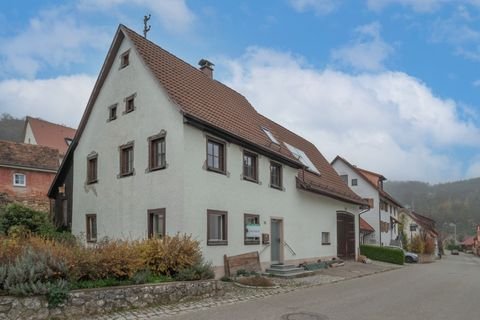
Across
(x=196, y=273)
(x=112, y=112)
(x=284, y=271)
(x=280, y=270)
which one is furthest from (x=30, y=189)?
(x=196, y=273)

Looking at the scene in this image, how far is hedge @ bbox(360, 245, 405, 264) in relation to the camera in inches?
1283

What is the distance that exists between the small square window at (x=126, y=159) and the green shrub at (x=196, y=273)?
6000mm

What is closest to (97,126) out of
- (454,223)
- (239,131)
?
(239,131)

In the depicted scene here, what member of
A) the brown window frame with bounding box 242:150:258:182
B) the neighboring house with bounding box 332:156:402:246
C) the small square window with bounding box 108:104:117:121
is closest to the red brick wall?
the small square window with bounding box 108:104:117:121

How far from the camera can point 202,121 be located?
1633 cm

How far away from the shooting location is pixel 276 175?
21.5 m

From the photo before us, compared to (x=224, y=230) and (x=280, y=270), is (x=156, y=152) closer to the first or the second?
(x=224, y=230)

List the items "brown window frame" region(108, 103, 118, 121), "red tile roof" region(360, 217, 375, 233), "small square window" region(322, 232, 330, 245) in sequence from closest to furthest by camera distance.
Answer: "brown window frame" region(108, 103, 118, 121), "small square window" region(322, 232, 330, 245), "red tile roof" region(360, 217, 375, 233)

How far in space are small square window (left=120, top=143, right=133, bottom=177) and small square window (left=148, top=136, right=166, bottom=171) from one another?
1400 mm

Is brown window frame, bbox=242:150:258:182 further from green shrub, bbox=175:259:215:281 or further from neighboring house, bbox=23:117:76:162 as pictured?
neighboring house, bbox=23:117:76:162

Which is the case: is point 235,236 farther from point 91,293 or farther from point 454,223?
point 454,223

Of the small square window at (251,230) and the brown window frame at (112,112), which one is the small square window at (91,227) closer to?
the brown window frame at (112,112)

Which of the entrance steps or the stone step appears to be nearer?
the entrance steps

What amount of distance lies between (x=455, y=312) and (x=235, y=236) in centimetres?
836
